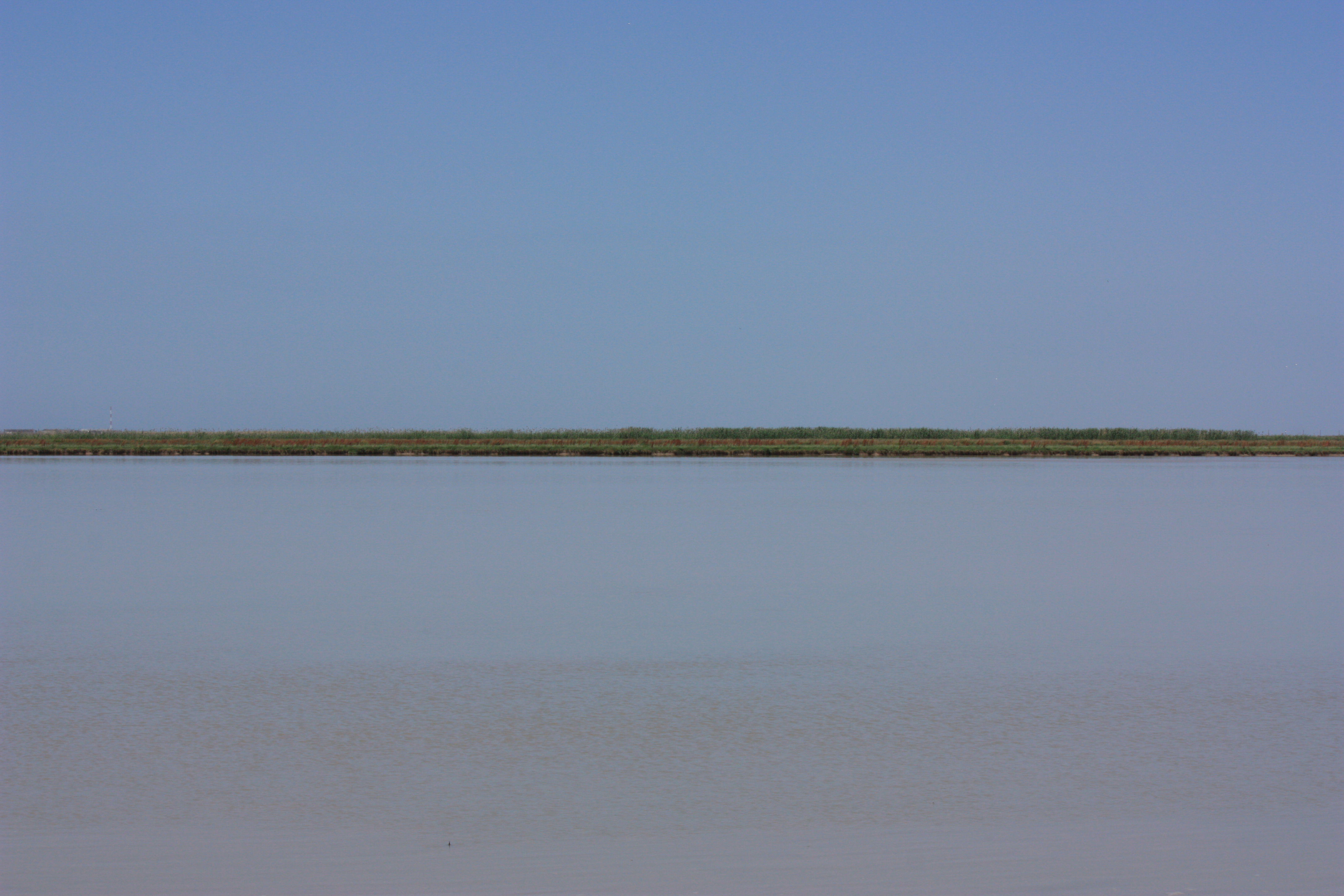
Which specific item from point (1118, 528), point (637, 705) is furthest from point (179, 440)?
point (637, 705)

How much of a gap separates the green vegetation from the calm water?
37.5 m

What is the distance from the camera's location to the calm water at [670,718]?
3645 mm

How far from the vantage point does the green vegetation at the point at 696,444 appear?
164ft

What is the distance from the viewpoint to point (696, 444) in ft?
175

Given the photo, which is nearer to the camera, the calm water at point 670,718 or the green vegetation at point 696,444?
the calm water at point 670,718

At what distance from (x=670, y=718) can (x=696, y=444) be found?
48203 mm

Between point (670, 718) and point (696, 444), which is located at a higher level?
point (696, 444)

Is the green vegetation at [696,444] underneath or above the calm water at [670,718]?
above

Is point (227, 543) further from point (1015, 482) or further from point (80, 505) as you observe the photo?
point (1015, 482)

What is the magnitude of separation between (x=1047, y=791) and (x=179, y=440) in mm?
57415

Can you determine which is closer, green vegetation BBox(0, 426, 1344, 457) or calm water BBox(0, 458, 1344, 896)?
calm water BBox(0, 458, 1344, 896)

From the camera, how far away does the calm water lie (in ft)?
12.0

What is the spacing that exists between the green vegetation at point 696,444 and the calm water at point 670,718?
37.5 m

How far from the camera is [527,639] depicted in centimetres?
724
